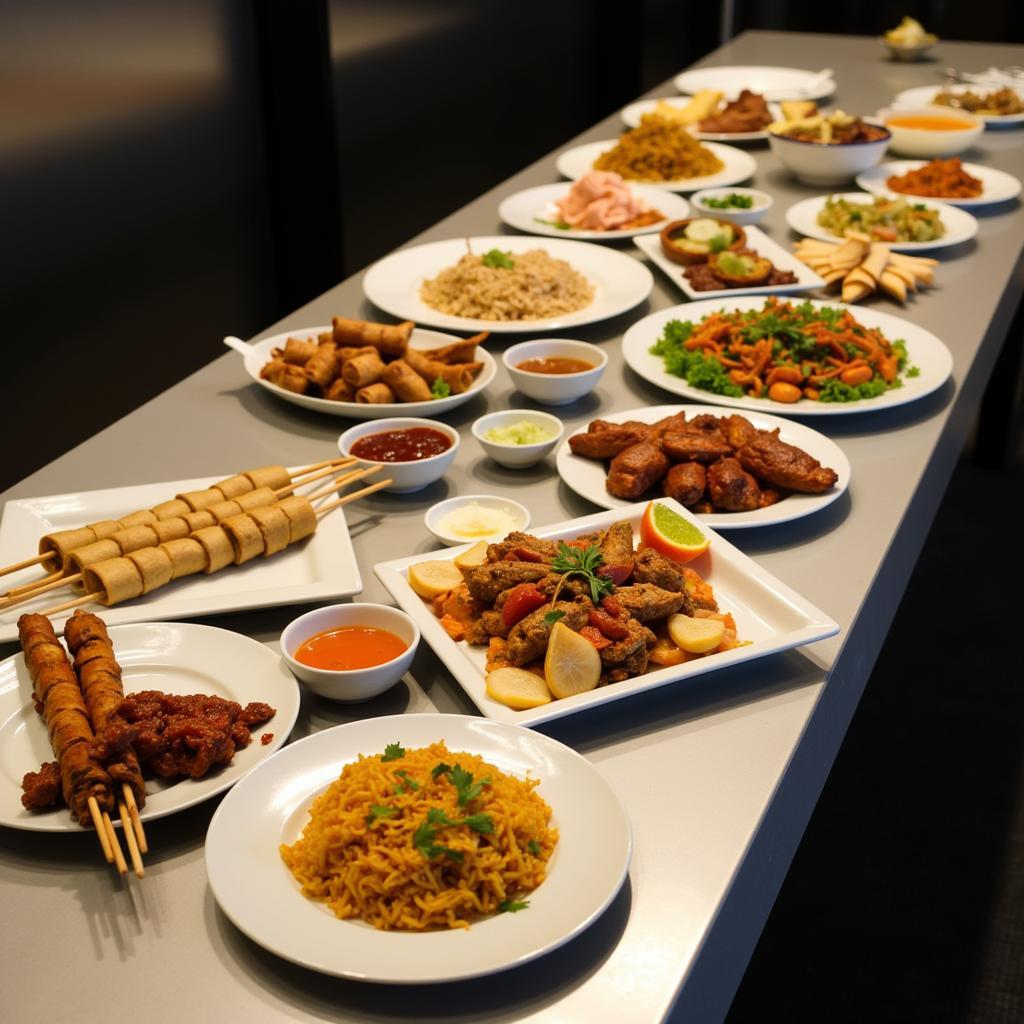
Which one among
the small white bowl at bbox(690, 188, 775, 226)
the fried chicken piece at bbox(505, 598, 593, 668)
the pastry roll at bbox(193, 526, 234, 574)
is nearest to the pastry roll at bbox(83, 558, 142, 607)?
the pastry roll at bbox(193, 526, 234, 574)

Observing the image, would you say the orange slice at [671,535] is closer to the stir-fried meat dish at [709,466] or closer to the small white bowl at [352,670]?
the stir-fried meat dish at [709,466]

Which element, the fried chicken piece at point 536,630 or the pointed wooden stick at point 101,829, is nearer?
the pointed wooden stick at point 101,829

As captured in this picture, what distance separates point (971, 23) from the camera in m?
9.02

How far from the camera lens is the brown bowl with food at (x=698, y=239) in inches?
126

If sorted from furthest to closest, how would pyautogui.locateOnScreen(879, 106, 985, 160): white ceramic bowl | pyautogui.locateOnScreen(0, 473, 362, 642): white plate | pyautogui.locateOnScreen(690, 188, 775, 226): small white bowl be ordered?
pyautogui.locateOnScreen(879, 106, 985, 160): white ceramic bowl, pyautogui.locateOnScreen(690, 188, 775, 226): small white bowl, pyautogui.locateOnScreen(0, 473, 362, 642): white plate

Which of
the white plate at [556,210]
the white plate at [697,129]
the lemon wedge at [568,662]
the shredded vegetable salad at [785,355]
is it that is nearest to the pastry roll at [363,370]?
the shredded vegetable salad at [785,355]

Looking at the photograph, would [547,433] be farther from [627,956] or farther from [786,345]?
[627,956]

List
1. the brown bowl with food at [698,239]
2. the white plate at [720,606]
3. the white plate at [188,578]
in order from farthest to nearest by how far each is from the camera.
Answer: the brown bowl with food at [698,239]
the white plate at [188,578]
the white plate at [720,606]

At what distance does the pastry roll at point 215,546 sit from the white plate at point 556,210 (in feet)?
5.90

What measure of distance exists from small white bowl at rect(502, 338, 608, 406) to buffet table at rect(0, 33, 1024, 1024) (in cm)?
7

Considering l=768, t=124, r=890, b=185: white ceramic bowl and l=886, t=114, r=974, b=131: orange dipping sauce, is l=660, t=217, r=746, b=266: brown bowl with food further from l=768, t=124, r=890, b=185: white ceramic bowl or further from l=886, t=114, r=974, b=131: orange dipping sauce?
l=886, t=114, r=974, b=131: orange dipping sauce

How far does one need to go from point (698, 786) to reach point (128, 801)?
27.4 inches

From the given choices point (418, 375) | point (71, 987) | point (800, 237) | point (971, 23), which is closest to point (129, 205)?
point (418, 375)

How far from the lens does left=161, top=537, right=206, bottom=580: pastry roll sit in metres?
1.90
